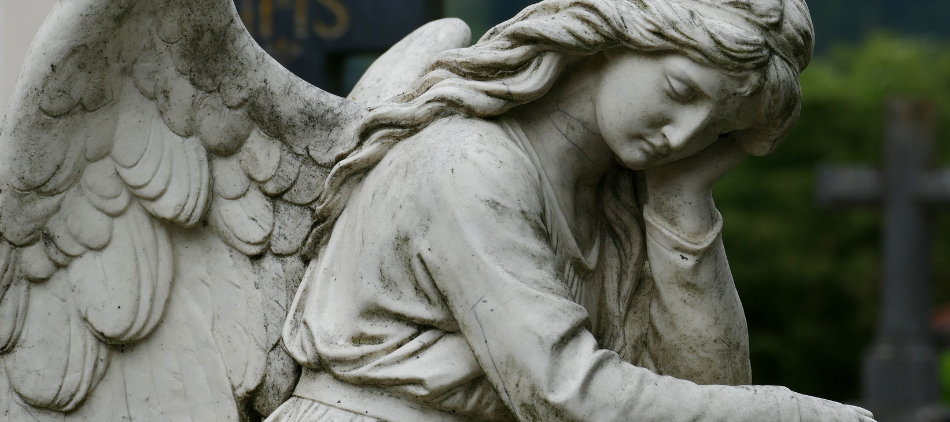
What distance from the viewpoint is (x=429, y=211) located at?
2.09m

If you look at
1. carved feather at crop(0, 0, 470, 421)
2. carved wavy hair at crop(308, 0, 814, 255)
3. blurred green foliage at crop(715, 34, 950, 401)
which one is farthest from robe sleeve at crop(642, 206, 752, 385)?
blurred green foliage at crop(715, 34, 950, 401)

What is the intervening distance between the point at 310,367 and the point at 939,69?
1691 centimetres

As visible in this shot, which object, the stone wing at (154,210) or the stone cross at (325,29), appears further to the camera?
the stone cross at (325,29)

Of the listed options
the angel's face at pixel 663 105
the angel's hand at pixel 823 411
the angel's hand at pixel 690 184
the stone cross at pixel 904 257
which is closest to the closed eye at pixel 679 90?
the angel's face at pixel 663 105

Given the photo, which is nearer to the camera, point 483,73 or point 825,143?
point 483,73

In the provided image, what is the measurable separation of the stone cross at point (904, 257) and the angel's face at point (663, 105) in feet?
25.6

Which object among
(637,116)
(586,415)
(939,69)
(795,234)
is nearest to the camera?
(586,415)

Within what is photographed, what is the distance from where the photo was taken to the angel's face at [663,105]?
207 centimetres

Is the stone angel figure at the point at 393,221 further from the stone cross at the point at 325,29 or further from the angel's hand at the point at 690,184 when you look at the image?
the stone cross at the point at 325,29

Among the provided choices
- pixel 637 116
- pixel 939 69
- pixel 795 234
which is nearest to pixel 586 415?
pixel 637 116

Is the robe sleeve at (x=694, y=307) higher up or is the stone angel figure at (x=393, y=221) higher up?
the stone angel figure at (x=393, y=221)

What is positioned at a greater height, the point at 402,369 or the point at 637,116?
the point at 637,116

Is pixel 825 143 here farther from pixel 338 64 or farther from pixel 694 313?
pixel 694 313

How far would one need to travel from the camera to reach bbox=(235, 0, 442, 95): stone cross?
5.77 m
